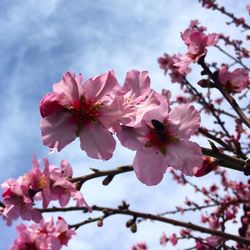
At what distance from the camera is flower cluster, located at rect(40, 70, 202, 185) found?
1.58 meters

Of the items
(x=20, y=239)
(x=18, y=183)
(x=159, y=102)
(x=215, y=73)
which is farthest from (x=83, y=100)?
(x=20, y=239)

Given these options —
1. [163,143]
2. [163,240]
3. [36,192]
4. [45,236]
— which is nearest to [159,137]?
[163,143]

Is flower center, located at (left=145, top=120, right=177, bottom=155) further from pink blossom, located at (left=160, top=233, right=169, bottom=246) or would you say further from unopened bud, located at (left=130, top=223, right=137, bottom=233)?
pink blossom, located at (left=160, top=233, right=169, bottom=246)

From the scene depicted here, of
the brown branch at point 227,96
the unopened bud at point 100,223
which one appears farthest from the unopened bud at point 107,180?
the unopened bud at point 100,223

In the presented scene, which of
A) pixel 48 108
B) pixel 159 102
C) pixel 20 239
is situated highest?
pixel 20 239

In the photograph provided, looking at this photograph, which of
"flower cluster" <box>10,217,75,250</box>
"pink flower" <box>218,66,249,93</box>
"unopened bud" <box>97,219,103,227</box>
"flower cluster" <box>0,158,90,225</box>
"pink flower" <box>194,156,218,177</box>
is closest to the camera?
"pink flower" <box>194,156,218,177</box>

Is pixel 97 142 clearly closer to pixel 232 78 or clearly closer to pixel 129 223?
pixel 232 78

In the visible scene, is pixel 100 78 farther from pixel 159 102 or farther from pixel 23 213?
pixel 23 213

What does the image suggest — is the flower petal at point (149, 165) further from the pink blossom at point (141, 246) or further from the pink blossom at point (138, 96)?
the pink blossom at point (141, 246)

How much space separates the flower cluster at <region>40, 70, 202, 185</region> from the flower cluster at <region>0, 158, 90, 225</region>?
35 centimetres

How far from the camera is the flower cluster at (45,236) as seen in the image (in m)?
2.87

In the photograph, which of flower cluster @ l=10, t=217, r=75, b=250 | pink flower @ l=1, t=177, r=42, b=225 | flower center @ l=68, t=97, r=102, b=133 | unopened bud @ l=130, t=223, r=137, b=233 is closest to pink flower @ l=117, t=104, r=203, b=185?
flower center @ l=68, t=97, r=102, b=133

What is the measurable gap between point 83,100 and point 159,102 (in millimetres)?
337

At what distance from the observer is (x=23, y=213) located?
6.92 ft
